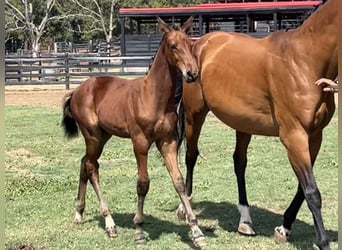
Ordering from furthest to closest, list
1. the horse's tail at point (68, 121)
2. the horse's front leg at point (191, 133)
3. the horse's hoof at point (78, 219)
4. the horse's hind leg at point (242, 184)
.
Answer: the horse's front leg at point (191, 133), the horse's tail at point (68, 121), the horse's hoof at point (78, 219), the horse's hind leg at point (242, 184)

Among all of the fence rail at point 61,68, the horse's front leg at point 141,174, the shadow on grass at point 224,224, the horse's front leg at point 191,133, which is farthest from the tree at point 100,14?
the horse's front leg at point 141,174

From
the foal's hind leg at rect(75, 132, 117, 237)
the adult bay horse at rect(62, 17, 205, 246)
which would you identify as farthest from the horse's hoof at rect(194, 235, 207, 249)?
the foal's hind leg at rect(75, 132, 117, 237)

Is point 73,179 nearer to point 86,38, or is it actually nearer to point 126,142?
point 126,142

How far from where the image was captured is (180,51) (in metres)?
3.91

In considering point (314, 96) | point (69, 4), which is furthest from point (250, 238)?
point (69, 4)

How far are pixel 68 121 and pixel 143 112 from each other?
1274 mm

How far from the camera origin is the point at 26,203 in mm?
5738

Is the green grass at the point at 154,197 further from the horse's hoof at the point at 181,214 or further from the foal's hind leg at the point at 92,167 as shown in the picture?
the foal's hind leg at the point at 92,167

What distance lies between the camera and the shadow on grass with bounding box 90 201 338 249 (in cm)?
457

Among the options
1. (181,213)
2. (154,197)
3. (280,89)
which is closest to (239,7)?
(154,197)

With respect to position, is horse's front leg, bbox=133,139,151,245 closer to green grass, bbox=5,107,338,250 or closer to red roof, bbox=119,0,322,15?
green grass, bbox=5,107,338,250

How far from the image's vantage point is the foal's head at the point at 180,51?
3790mm

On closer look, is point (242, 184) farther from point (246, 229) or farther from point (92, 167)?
point (92, 167)

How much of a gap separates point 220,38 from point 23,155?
15.6ft
